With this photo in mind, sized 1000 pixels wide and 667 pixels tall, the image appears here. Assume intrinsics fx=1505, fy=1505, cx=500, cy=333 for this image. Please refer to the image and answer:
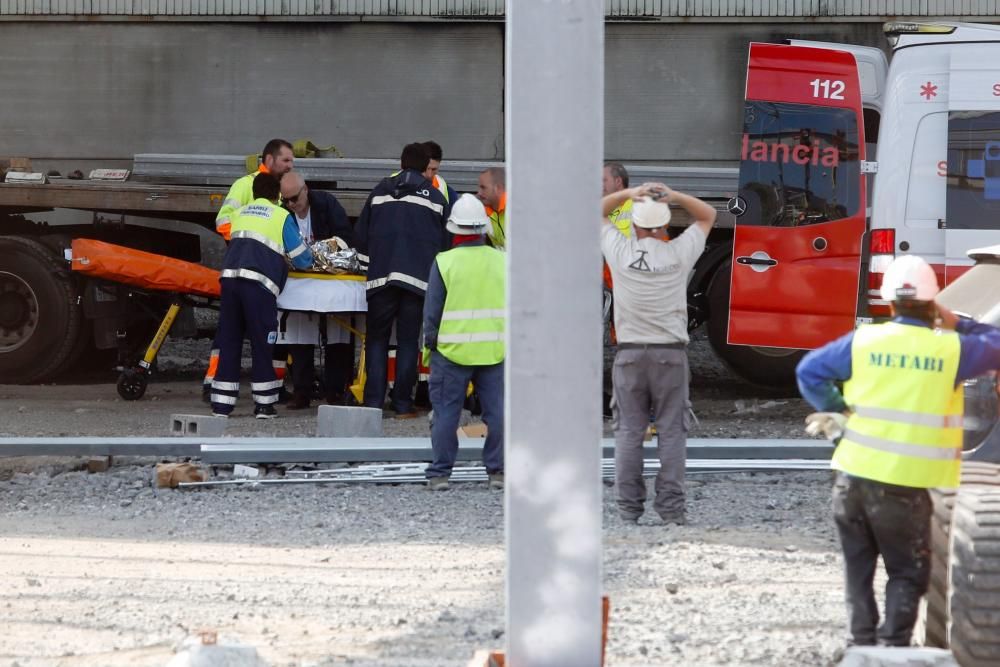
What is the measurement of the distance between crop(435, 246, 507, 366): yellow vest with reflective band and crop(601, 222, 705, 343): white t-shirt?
3.74 feet

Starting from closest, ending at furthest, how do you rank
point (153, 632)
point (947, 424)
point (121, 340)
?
point (947, 424) < point (153, 632) < point (121, 340)

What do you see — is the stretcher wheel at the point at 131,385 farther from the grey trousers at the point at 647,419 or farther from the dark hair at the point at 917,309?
the dark hair at the point at 917,309

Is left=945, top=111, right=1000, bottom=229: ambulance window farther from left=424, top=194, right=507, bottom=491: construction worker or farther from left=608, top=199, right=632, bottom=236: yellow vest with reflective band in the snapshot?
left=424, top=194, right=507, bottom=491: construction worker

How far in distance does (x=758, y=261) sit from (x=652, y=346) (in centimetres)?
354

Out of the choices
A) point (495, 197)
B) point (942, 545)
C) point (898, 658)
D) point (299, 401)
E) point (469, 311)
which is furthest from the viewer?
point (299, 401)

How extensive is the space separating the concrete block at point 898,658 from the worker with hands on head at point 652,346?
3.38m

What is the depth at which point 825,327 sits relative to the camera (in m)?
10.6

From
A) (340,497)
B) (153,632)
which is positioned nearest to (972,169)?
(340,497)

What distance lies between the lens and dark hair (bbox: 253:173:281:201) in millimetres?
10758

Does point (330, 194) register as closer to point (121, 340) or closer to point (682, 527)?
point (121, 340)

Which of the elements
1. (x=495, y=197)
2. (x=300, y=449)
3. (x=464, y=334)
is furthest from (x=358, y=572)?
(x=495, y=197)

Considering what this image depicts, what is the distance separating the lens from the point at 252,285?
10656 mm

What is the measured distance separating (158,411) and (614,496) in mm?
4616

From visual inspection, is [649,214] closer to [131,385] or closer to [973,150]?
[973,150]
